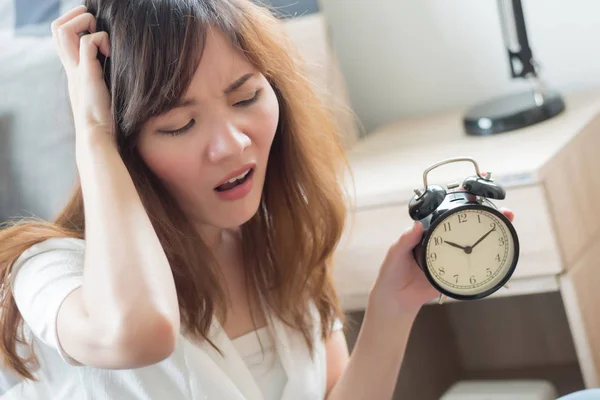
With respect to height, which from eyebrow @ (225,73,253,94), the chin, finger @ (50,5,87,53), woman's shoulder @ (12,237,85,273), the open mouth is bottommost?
the chin

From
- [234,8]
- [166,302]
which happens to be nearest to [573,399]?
[166,302]

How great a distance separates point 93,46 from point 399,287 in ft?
1.62

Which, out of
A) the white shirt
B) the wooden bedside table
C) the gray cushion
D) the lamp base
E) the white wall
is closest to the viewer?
the white shirt

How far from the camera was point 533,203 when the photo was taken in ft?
4.15

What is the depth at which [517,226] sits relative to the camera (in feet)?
4.22

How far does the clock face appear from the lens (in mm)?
1021

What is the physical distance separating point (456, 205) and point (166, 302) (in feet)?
1.13

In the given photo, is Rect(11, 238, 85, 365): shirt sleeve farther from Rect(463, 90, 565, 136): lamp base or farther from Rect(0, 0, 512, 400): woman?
Rect(463, 90, 565, 136): lamp base

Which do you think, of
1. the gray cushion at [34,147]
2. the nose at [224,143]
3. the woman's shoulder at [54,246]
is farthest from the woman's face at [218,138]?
the gray cushion at [34,147]

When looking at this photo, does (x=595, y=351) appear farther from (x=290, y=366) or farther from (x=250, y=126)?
(x=250, y=126)

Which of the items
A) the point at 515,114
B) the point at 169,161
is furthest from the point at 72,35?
the point at 515,114

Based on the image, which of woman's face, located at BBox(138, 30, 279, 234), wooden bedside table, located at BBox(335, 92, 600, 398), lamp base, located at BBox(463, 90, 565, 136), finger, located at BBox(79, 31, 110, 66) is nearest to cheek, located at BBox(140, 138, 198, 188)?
woman's face, located at BBox(138, 30, 279, 234)

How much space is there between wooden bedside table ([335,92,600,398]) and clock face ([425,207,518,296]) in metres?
0.26

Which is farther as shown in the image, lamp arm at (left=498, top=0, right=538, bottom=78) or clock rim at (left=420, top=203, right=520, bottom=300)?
lamp arm at (left=498, top=0, right=538, bottom=78)
